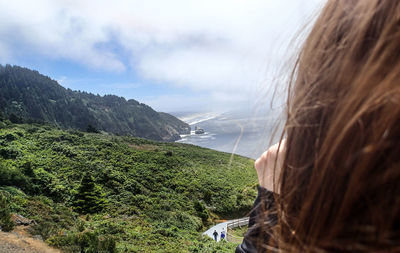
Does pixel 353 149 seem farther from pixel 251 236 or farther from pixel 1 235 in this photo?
pixel 1 235

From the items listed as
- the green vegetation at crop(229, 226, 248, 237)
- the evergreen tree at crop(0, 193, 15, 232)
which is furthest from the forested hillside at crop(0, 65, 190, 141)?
the evergreen tree at crop(0, 193, 15, 232)

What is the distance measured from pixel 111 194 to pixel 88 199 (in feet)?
10.0

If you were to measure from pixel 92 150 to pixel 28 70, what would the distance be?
351 feet

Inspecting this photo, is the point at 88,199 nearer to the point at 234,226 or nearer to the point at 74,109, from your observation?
the point at 234,226

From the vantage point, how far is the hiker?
0.45m

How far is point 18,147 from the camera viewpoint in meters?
20.9

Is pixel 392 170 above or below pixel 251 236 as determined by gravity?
above

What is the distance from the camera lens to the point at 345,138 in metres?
0.49

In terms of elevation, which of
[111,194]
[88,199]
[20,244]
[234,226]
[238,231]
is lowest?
[238,231]

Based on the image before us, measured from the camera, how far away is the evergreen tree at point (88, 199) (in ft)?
45.1

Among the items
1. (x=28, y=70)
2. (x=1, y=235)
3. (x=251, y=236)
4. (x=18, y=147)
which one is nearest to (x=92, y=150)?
(x=18, y=147)

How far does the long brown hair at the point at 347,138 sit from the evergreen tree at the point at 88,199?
49.8 ft

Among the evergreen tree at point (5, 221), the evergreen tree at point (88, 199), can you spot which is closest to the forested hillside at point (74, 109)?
the evergreen tree at point (88, 199)

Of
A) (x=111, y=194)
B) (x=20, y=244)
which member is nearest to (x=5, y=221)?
(x=20, y=244)
